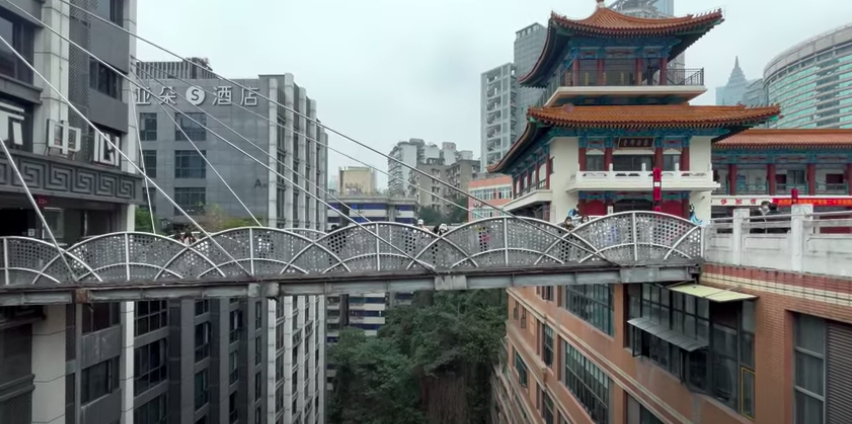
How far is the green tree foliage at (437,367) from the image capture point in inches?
1238

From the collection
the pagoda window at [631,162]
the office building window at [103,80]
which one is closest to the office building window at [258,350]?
the office building window at [103,80]

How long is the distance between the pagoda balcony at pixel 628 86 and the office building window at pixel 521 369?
44.5 ft

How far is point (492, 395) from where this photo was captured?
108 ft

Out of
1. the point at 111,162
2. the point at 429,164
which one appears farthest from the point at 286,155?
the point at 429,164

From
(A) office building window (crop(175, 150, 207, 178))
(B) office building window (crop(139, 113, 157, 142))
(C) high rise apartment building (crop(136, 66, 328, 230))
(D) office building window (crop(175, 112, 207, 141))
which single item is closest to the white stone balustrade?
(C) high rise apartment building (crop(136, 66, 328, 230))

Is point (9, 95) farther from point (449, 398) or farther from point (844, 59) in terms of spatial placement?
point (844, 59)

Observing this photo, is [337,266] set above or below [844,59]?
below

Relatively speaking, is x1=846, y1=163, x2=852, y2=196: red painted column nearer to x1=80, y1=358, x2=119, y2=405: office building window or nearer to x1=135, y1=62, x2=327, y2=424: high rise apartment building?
x1=135, y1=62, x2=327, y2=424: high rise apartment building

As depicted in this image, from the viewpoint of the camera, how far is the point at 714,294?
8531 millimetres

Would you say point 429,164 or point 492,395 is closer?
point 492,395

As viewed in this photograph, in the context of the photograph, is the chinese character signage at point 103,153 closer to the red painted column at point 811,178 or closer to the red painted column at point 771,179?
the red painted column at point 771,179

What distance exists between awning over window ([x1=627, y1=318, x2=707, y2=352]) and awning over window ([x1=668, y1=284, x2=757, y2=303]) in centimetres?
118

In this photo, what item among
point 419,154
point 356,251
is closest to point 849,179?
point 356,251

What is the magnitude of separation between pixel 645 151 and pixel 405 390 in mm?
23078
